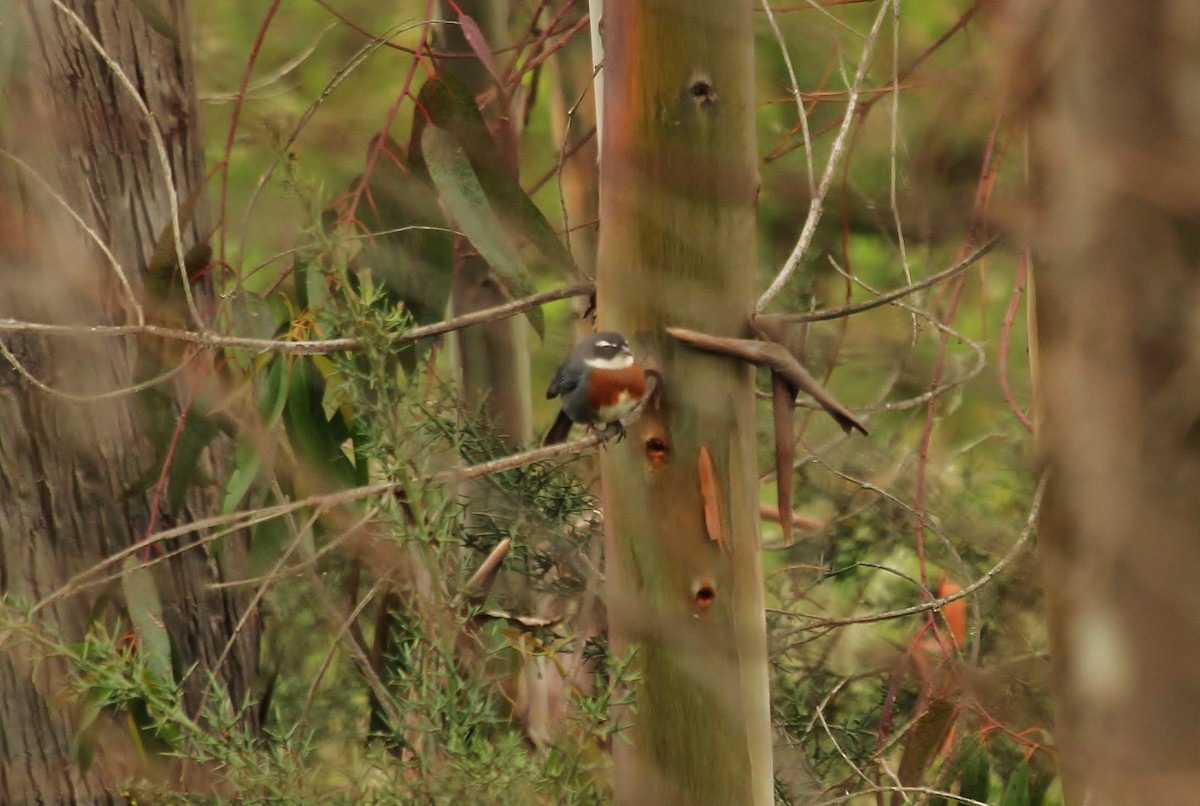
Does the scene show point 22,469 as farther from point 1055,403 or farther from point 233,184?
point 1055,403

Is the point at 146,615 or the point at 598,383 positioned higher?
the point at 598,383

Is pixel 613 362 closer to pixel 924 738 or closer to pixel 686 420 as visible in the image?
pixel 686 420

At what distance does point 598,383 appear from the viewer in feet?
5.34

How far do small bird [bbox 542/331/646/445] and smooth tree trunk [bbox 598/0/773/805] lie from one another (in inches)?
1.3

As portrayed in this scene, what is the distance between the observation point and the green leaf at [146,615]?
1898 millimetres

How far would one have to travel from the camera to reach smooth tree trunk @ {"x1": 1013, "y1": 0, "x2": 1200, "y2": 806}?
0.98 m

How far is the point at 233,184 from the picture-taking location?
3.16m

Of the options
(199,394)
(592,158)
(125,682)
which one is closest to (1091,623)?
(125,682)

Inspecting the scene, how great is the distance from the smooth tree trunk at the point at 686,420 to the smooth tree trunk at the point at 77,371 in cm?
92

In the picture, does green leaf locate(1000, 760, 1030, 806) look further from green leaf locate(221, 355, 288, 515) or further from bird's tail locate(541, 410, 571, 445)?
green leaf locate(221, 355, 288, 515)

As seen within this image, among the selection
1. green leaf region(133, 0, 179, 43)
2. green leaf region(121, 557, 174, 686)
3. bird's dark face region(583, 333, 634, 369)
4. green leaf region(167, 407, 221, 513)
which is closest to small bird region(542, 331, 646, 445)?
bird's dark face region(583, 333, 634, 369)

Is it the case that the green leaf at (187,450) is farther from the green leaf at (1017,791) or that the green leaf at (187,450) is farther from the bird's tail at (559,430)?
the green leaf at (1017,791)

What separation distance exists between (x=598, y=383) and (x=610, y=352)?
0.11 meters

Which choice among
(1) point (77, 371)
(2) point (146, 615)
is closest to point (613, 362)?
(2) point (146, 615)
